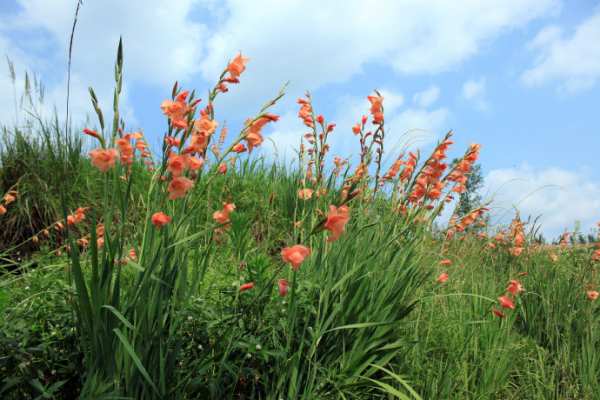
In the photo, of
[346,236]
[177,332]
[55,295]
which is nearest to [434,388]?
[346,236]

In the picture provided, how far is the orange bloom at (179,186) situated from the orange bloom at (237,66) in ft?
1.65

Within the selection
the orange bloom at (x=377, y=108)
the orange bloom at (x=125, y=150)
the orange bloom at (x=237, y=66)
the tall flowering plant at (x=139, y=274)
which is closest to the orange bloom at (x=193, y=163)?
the tall flowering plant at (x=139, y=274)

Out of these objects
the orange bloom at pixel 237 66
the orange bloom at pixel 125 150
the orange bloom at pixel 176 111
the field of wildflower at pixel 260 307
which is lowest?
the field of wildflower at pixel 260 307

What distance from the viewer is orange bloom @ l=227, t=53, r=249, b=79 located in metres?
1.90

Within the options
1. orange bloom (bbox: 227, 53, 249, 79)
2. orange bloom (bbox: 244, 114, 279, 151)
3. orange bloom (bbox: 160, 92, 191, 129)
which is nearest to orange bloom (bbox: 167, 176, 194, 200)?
orange bloom (bbox: 160, 92, 191, 129)

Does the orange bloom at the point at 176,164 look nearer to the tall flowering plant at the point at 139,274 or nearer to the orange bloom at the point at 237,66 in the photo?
the tall flowering plant at the point at 139,274

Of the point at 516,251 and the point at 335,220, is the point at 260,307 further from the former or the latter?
the point at 516,251

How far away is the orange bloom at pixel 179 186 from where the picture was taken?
Answer: 5.29 feet

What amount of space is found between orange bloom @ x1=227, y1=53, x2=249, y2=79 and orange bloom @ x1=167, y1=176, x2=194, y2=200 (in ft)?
1.65

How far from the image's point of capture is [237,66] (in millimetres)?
1895

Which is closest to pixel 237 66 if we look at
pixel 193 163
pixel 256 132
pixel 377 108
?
pixel 256 132

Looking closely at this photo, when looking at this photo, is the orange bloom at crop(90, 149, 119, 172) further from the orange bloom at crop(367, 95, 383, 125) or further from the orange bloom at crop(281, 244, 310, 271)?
the orange bloom at crop(367, 95, 383, 125)

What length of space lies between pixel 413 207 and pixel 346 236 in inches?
21.8

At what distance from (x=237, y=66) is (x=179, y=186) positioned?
0.54 meters
